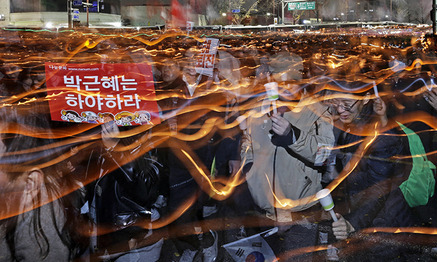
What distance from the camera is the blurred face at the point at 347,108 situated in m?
3.44

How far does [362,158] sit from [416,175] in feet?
1.63

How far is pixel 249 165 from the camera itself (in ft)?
11.7

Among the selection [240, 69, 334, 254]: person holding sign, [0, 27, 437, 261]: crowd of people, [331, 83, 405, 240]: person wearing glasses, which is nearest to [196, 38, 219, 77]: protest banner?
[0, 27, 437, 261]: crowd of people

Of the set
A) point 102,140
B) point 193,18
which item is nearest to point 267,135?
point 102,140

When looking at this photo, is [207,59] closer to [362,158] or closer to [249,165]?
[249,165]

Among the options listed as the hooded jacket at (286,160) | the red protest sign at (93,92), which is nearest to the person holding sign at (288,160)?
the hooded jacket at (286,160)

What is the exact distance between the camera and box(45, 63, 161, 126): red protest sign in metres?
3.04

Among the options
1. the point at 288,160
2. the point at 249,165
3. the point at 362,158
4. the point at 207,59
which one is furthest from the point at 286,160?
the point at 207,59

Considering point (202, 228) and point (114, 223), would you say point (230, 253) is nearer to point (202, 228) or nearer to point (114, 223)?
point (202, 228)

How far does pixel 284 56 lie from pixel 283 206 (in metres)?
1.44

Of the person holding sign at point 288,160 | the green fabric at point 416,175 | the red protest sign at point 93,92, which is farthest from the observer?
the green fabric at point 416,175

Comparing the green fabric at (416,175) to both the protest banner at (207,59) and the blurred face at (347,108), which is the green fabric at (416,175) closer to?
the blurred face at (347,108)

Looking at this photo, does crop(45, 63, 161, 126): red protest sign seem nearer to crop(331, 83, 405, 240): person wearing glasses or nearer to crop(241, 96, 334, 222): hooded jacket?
crop(241, 96, 334, 222): hooded jacket

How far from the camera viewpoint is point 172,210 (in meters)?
3.40
